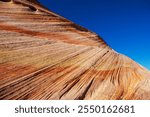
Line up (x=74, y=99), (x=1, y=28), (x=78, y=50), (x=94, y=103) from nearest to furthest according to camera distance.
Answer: (x=94, y=103)
(x=74, y=99)
(x=1, y=28)
(x=78, y=50)

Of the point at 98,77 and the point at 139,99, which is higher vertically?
the point at 98,77

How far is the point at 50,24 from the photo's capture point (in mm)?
16812

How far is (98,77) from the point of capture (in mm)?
12133

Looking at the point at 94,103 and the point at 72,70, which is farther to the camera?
the point at 72,70

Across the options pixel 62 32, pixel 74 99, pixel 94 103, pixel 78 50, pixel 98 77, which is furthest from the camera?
pixel 62 32

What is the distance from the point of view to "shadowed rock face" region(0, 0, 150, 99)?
10.5 metres

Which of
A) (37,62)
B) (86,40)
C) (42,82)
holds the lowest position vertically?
(42,82)

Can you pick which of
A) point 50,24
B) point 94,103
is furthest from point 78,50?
point 94,103

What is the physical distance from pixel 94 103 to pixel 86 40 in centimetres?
767

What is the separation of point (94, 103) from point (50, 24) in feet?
26.7

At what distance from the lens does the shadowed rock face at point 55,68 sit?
414 inches

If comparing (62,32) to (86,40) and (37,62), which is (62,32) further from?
(37,62)

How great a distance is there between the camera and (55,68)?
1189 centimetres

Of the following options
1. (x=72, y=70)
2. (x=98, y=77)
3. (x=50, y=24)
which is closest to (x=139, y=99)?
(x=98, y=77)
